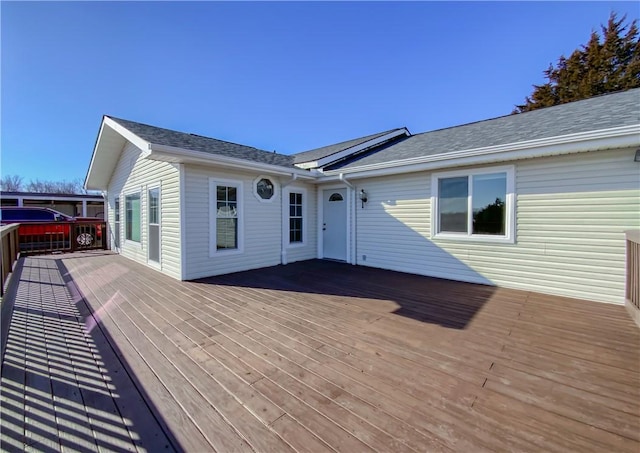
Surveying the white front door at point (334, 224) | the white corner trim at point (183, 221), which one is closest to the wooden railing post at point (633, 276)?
the white front door at point (334, 224)

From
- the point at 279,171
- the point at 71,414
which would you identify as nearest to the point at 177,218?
the point at 279,171

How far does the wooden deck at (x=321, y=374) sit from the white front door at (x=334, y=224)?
3.25 metres

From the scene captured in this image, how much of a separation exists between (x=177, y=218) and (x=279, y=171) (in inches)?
98.4

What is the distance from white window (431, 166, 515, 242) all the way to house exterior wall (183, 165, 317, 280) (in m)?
3.58

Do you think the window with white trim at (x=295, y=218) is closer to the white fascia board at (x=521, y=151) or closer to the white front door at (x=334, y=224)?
the white front door at (x=334, y=224)

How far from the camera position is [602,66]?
13109mm

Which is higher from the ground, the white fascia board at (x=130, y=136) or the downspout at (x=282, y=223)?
the white fascia board at (x=130, y=136)

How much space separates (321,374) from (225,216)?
4538 mm

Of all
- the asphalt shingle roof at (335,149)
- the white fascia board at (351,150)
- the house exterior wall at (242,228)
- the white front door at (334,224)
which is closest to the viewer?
the house exterior wall at (242,228)

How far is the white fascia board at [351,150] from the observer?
745cm

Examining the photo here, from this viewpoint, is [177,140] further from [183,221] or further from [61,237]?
[61,237]

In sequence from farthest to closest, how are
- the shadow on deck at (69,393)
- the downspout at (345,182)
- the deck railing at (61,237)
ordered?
the deck railing at (61,237), the downspout at (345,182), the shadow on deck at (69,393)

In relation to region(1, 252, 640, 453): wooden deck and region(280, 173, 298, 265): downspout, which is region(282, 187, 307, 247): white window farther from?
region(1, 252, 640, 453): wooden deck

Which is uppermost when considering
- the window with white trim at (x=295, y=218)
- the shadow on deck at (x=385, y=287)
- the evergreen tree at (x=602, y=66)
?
the evergreen tree at (x=602, y=66)
